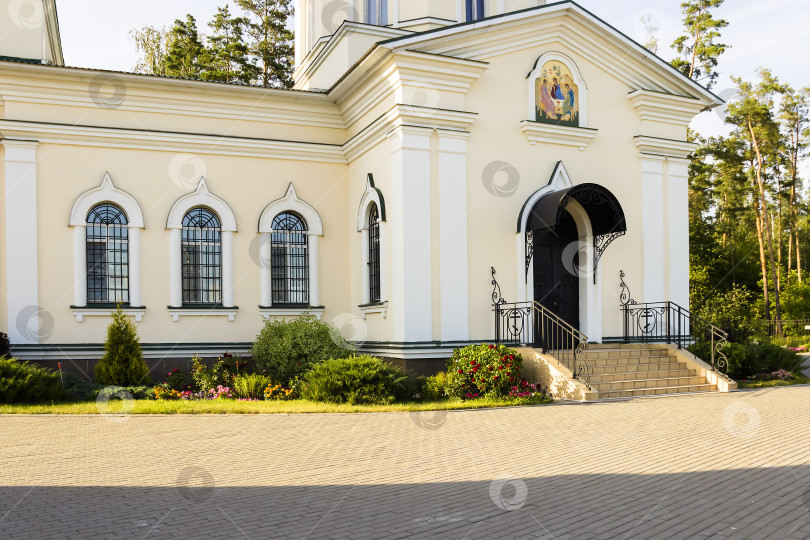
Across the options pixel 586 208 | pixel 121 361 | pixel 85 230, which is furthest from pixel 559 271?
pixel 85 230

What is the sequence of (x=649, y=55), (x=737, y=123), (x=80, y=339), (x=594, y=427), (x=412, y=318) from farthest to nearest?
(x=737, y=123), (x=649, y=55), (x=80, y=339), (x=412, y=318), (x=594, y=427)

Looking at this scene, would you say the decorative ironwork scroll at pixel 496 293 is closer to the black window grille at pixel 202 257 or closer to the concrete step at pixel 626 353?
the concrete step at pixel 626 353

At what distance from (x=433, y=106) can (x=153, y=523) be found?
35.6 ft

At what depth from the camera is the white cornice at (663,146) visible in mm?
17109

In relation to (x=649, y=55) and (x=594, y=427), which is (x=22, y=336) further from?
(x=649, y=55)

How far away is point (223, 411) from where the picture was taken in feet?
39.4

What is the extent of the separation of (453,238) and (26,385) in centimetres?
828

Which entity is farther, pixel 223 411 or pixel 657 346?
pixel 657 346

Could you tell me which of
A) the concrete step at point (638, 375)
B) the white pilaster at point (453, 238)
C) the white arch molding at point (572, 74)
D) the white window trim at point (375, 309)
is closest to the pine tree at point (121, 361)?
the white window trim at point (375, 309)

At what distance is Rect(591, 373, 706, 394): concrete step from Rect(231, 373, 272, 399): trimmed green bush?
626cm

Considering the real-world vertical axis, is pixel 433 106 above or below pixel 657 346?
above

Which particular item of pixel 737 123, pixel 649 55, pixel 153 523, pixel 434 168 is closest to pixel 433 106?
pixel 434 168

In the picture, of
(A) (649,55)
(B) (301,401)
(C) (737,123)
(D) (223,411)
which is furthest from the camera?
(C) (737,123)

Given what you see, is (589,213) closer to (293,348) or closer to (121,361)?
(293,348)
